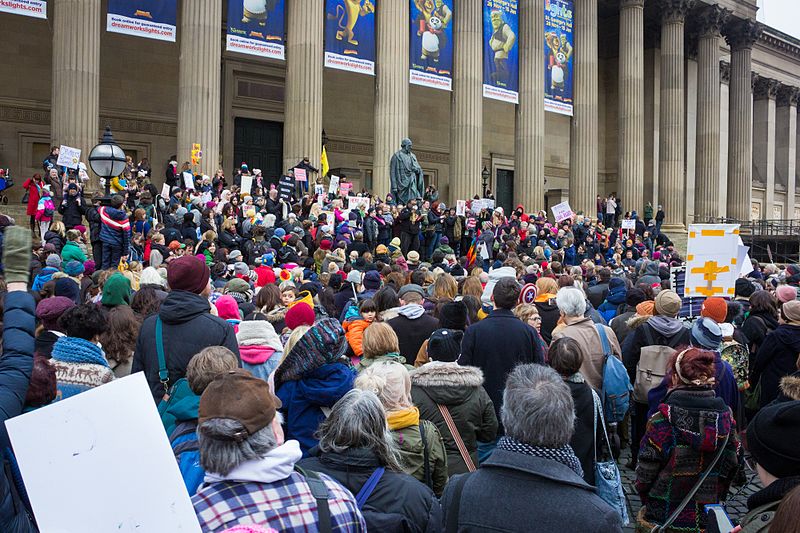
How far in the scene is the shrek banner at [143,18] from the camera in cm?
1959

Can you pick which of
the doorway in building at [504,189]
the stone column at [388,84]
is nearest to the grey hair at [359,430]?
the stone column at [388,84]

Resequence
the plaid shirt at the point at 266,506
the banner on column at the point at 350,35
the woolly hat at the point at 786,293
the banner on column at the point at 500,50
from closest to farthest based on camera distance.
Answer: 1. the plaid shirt at the point at 266,506
2. the woolly hat at the point at 786,293
3. the banner on column at the point at 350,35
4. the banner on column at the point at 500,50

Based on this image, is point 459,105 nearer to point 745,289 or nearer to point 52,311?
point 745,289

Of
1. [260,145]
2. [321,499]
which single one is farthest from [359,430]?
[260,145]

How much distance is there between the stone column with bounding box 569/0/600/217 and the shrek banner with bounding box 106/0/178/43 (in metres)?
17.9

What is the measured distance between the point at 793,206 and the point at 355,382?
54.1 m

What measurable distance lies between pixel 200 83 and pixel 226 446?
20696mm

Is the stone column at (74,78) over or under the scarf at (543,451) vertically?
over

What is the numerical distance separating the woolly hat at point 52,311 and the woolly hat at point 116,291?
61 centimetres

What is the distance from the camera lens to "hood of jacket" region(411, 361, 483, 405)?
4.57m

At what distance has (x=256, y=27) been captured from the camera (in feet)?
71.4

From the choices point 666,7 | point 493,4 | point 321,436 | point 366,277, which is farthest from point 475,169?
point 321,436

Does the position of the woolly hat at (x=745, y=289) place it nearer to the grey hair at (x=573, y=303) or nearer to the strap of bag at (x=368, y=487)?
the grey hair at (x=573, y=303)

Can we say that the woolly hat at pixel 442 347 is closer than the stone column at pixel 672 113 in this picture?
Yes
